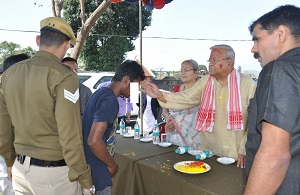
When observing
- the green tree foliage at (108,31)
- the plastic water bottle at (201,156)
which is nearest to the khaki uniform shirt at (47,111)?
the plastic water bottle at (201,156)

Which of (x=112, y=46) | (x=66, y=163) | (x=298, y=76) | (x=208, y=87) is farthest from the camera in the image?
(x=112, y=46)

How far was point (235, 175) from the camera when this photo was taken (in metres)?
1.91

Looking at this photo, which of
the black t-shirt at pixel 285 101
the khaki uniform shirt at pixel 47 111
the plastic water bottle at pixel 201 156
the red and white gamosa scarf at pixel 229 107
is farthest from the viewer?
the red and white gamosa scarf at pixel 229 107

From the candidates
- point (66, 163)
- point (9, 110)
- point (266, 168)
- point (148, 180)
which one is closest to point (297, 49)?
point (266, 168)

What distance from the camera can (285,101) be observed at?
0.96 meters

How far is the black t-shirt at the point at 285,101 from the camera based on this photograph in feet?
3.13

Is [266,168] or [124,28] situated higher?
[124,28]

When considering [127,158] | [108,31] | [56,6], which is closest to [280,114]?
[127,158]

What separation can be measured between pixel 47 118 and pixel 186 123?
2.12m

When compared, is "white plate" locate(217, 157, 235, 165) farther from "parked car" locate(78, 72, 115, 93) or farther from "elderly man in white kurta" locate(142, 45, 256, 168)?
"parked car" locate(78, 72, 115, 93)

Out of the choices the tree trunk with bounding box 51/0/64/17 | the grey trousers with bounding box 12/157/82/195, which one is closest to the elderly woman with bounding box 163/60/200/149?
the grey trousers with bounding box 12/157/82/195

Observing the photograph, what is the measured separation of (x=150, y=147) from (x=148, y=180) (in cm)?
69

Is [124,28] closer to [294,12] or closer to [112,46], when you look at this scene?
[112,46]

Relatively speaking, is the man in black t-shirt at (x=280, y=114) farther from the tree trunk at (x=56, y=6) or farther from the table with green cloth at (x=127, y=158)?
the tree trunk at (x=56, y=6)
